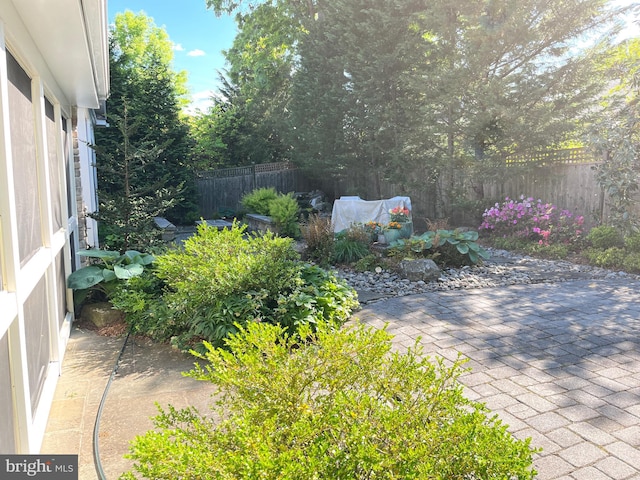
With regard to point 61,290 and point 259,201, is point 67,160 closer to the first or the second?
point 61,290

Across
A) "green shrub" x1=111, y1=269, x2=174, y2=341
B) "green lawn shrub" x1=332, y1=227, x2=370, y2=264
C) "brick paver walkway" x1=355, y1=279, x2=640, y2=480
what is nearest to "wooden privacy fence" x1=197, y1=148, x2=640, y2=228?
"brick paver walkway" x1=355, y1=279, x2=640, y2=480

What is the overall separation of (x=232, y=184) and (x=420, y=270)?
10.9m

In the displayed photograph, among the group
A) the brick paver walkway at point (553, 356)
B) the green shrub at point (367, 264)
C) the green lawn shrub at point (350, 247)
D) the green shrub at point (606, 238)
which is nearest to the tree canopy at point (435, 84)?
the green shrub at point (606, 238)

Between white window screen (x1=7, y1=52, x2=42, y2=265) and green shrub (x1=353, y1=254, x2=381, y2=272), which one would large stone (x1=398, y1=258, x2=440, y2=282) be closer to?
green shrub (x1=353, y1=254, x2=381, y2=272)

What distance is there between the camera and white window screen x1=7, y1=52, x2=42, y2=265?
2.36m

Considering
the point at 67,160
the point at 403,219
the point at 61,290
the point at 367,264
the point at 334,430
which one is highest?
the point at 67,160

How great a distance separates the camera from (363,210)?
9758 mm

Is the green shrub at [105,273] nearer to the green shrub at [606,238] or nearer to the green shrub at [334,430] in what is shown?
the green shrub at [334,430]

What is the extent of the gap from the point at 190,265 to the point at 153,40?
2502 cm

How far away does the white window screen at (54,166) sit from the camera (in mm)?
3828

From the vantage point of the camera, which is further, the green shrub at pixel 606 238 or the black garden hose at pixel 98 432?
the green shrub at pixel 606 238

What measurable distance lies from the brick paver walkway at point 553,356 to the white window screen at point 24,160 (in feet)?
8.99

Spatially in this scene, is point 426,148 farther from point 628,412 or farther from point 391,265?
point 628,412

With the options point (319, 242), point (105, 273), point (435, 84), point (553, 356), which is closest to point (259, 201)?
point (435, 84)
